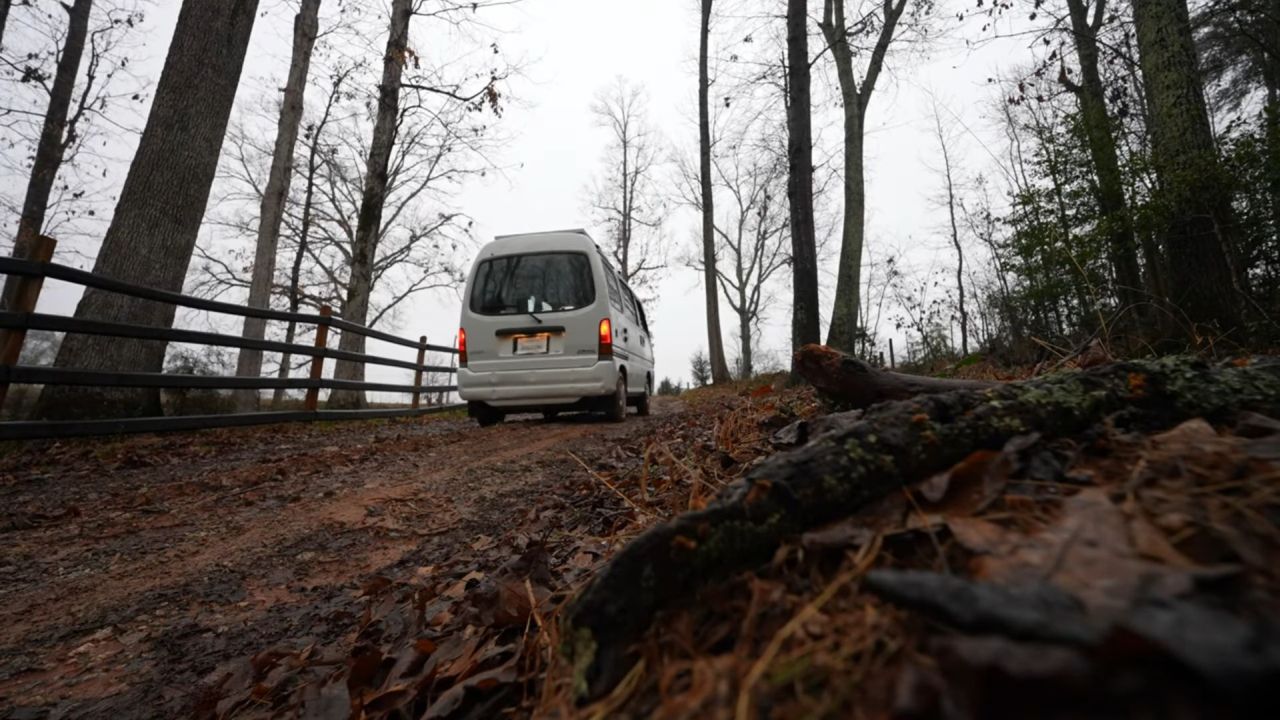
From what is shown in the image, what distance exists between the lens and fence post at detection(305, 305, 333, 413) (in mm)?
7350

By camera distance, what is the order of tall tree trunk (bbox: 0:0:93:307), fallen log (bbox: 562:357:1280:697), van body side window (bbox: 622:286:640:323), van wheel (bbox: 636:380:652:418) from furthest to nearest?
tall tree trunk (bbox: 0:0:93:307) < van wheel (bbox: 636:380:652:418) < van body side window (bbox: 622:286:640:323) < fallen log (bbox: 562:357:1280:697)

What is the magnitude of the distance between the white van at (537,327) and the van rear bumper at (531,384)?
0.01 meters

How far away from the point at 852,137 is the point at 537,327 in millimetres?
9698

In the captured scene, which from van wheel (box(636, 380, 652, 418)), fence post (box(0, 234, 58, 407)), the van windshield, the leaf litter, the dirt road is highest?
the van windshield

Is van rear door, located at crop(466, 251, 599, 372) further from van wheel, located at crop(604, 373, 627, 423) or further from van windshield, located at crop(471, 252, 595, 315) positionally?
van wheel, located at crop(604, 373, 627, 423)

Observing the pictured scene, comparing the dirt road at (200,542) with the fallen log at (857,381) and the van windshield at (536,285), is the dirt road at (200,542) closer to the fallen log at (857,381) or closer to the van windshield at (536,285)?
the fallen log at (857,381)

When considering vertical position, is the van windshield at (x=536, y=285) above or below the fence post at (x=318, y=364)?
above

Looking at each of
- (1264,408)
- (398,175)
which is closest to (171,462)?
(1264,408)

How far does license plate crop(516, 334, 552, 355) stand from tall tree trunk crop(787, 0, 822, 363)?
3.82 m

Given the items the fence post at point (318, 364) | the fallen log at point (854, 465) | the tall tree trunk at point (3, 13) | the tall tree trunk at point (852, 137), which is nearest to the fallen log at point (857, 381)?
the fallen log at point (854, 465)

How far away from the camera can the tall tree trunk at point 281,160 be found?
12008mm

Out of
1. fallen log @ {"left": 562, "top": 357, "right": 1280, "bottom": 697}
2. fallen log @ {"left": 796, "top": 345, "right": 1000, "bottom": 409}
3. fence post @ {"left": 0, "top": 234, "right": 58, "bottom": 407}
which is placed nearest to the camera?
fallen log @ {"left": 562, "top": 357, "right": 1280, "bottom": 697}

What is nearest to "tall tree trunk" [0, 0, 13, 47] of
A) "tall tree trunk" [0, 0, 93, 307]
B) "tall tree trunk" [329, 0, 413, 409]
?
"tall tree trunk" [0, 0, 93, 307]

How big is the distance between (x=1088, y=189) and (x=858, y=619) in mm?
8290
